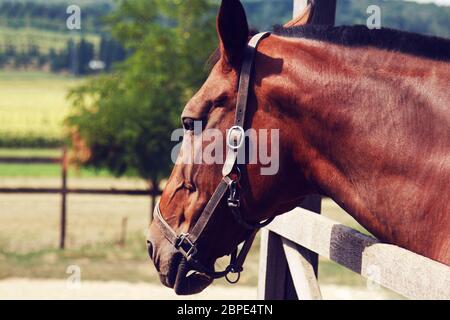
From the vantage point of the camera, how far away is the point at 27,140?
44500 millimetres

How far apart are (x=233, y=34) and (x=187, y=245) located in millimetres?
773

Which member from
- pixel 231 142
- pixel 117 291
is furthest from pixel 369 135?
pixel 117 291

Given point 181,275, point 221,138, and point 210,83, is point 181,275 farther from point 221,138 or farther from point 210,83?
point 210,83

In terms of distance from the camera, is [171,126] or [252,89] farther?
[171,126]

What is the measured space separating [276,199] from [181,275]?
460 mm

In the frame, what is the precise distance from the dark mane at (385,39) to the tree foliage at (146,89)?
921 centimetres

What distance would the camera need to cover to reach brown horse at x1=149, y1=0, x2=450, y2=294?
2.21 meters

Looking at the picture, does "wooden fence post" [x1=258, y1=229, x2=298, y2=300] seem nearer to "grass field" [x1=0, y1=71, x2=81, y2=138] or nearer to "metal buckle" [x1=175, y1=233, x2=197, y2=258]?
"metal buckle" [x1=175, y1=233, x2=197, y2=258]

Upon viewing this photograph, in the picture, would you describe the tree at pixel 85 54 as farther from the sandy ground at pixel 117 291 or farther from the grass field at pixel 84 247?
the sandy ground at pixel 117 291

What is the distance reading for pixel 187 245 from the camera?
2.55 metres

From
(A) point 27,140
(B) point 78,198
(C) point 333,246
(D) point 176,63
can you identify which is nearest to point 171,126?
(D) point 176,63

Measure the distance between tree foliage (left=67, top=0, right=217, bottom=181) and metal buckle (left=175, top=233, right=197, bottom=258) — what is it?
912cm

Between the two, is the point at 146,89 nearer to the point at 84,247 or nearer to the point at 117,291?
the point at 84,247


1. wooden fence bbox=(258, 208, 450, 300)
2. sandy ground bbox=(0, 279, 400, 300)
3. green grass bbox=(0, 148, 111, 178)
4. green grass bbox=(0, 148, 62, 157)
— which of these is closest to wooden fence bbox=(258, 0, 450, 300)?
wooden fence bbox=(258, 208, 450, 300)
